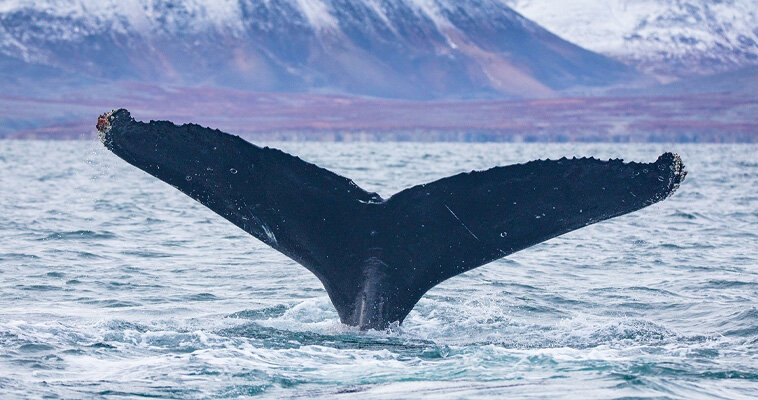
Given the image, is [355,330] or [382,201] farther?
[355,330]

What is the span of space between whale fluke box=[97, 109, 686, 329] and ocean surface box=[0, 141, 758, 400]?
714 millimetres

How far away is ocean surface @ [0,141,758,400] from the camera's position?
682 centimetres

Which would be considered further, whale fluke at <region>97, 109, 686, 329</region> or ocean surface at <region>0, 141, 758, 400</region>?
ocean surface at <region>0, 141, 758, 400</region>

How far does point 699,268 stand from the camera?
537 inches

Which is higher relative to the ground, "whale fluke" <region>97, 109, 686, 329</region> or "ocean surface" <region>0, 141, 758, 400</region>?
"whale fluke" <region>97, 109, 686, 329</region>

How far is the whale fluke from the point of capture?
6.27 m

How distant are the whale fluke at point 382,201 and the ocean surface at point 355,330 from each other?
714 mm

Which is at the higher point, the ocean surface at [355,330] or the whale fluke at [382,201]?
the whale fluke at [382,201]

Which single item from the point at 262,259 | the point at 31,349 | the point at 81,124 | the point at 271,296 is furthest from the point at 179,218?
the point at 81,124

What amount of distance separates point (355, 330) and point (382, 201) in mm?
1278

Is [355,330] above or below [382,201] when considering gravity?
below

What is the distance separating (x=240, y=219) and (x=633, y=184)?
217 cm

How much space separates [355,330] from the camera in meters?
7.77

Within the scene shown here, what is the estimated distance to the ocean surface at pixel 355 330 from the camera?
22.4 ft
